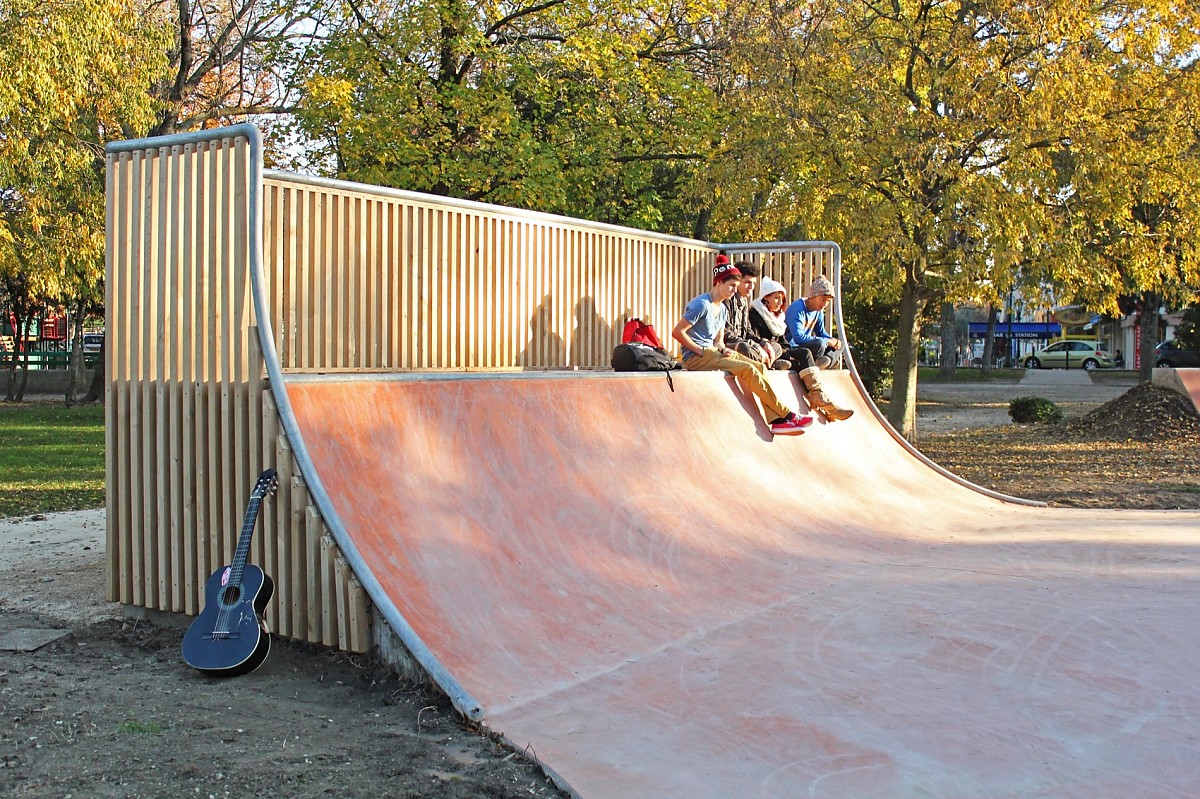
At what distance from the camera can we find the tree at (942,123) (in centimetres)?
1366

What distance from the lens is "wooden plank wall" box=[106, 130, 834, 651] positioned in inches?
210

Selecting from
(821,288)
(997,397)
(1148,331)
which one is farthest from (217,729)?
(1148,331)

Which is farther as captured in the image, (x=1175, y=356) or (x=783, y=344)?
(x=1175, y=356)

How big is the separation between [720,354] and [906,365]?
23.9 ft

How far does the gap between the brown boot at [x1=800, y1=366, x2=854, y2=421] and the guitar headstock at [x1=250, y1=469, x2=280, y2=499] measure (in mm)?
6480

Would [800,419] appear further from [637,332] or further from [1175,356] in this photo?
[1175,356]

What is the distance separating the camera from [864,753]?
4000mm

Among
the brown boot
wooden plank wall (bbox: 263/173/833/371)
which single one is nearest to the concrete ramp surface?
wooden plank wall (bbox: 263/173/833/371)

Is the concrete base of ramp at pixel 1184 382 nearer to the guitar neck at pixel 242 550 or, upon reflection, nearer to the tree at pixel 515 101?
the tree at pixel 515 101

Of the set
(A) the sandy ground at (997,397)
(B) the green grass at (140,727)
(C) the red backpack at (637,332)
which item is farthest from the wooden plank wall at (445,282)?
(A) the sandy ground at (997,397)

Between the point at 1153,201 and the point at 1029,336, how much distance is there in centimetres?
7108

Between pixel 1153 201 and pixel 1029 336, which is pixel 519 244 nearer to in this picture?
pixel 1153 201

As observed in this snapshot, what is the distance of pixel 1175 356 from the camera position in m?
46.9

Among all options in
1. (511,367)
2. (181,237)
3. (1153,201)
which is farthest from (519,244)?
(1153,201)
